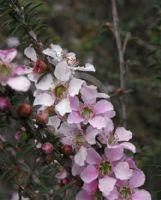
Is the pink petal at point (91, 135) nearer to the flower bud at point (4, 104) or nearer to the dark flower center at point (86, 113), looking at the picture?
the dark flower center at point (86, 113)

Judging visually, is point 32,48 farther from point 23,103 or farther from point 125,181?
point 125,181

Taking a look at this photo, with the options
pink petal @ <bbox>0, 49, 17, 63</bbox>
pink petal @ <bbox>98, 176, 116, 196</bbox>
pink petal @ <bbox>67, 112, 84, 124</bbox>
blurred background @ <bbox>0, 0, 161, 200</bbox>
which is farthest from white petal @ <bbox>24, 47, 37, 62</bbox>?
blurred background @ <bbox>0, 0, 161, 200</bbox>

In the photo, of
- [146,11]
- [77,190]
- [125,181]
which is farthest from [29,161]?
[146,11]

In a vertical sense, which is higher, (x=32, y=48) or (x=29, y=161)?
(x=32, y=48)

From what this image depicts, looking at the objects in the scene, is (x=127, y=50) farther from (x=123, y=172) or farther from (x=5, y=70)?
(x=5, y=70)

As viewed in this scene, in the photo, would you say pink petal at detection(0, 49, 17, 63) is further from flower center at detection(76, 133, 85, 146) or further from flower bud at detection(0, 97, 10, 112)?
flower center at detection(76, 133, 85, 146)

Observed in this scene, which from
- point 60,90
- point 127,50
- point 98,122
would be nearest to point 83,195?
point 98,122
